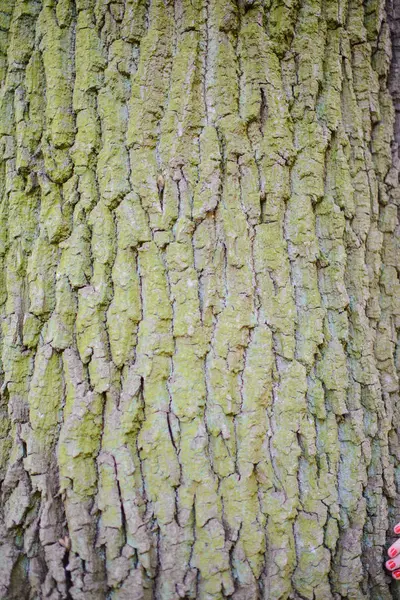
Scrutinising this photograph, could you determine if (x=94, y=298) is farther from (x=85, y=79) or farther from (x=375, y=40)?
(x=375, y=40)

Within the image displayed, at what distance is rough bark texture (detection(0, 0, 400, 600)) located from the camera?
1117 mm

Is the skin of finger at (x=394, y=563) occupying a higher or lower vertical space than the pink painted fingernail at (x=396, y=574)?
higher

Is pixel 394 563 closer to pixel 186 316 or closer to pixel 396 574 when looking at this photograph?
pixel 396 574

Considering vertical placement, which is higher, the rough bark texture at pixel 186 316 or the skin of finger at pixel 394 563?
the rough bark texture at pixel 186 316

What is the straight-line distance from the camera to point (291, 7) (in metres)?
1.22

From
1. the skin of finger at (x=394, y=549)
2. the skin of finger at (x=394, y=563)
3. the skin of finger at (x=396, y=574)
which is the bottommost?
the skin of finger at (x=396, y=574)

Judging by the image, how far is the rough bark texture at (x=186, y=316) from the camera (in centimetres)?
112

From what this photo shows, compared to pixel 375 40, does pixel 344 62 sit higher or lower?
lower

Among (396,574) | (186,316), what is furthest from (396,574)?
(186,316)

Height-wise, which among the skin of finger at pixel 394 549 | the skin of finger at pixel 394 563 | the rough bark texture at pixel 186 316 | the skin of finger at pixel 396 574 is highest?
the rough bark texture at pixel 186 316

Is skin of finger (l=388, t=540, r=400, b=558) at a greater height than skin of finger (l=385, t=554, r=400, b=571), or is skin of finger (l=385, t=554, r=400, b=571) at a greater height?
skin of finger (l=388, t=540, r=400, b=558)

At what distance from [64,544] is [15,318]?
592 mm

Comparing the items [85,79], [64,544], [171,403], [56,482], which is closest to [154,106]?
[85,79]

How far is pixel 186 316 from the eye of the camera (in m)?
1.13
